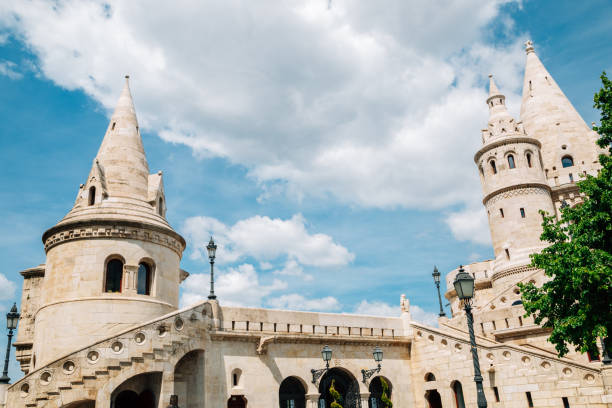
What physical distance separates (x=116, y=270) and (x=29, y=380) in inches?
237

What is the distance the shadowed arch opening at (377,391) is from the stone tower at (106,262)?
1011 centimetres

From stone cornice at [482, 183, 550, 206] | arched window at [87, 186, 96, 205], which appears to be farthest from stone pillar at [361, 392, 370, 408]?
stone cornice at [482, 183, 550, 206]

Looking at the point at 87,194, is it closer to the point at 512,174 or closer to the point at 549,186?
the point at 512,174

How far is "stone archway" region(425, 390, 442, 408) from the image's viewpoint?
24703 mm

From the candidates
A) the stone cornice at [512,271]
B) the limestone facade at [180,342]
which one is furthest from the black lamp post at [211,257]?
the stone cornice at [512,271]

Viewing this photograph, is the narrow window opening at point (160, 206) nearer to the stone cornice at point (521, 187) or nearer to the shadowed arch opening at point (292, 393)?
the shadowed arch opening at point (292, 393)

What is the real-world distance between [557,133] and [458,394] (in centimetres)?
2770

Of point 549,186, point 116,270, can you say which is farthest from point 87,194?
point 549,186

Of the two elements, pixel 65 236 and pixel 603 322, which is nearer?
pixel 603 322

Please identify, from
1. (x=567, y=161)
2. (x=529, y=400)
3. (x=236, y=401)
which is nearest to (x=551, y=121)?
(x=567, y=161)

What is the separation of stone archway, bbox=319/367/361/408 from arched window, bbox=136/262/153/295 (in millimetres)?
8882

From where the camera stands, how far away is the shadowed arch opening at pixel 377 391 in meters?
24.1

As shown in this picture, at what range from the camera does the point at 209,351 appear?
19547mm

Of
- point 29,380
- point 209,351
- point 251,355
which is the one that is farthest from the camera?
point 251,355
